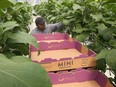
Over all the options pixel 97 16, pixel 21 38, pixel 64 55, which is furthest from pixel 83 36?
pixel 21 38

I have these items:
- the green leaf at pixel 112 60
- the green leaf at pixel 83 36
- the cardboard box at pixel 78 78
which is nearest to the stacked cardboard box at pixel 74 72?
the cardboard box at pixel 78 78

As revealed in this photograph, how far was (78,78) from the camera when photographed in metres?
1.50

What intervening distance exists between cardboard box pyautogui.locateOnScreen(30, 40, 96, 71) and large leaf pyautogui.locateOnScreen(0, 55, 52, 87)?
906 millimetres

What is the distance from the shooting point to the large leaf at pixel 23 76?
55 cm

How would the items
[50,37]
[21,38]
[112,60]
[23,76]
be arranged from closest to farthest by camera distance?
[23,76] → [112,60] → [21,38] → [50,37]

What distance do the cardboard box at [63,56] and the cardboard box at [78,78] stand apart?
97 millimetres

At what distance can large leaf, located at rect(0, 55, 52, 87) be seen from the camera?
55 centimetres

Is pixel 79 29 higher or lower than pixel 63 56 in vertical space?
higher

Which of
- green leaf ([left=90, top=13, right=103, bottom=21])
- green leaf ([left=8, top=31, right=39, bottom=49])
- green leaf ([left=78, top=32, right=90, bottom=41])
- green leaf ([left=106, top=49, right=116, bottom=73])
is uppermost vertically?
green leaf ([left=90, top=13, right=103, bottom=21])

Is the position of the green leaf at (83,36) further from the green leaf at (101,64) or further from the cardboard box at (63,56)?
the green leaf at (101,64)

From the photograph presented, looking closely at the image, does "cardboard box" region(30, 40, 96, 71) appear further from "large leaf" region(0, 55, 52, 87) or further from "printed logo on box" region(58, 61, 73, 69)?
"large leaf" region(0, 55, 52, 87)

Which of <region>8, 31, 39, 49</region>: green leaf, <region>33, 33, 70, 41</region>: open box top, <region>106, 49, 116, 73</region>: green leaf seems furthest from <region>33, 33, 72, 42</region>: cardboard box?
<region>106, 49, 116, 73</region>: green leaf

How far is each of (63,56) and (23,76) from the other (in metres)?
1.33

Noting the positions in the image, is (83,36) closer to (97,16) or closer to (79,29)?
(79,29)
